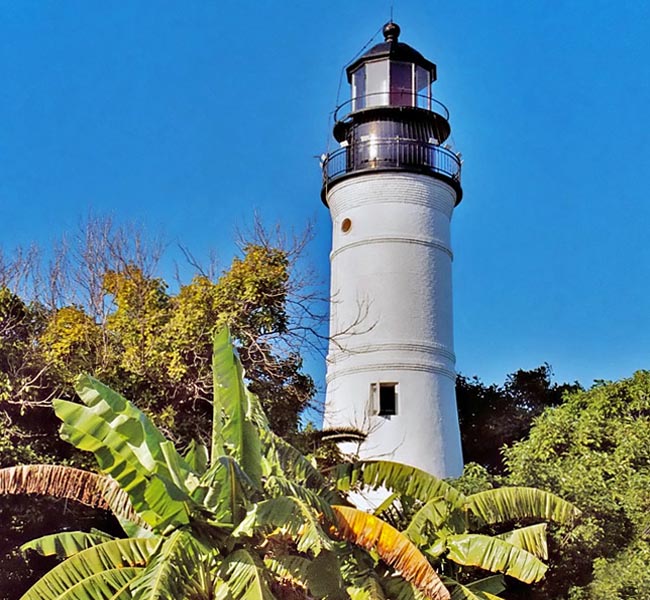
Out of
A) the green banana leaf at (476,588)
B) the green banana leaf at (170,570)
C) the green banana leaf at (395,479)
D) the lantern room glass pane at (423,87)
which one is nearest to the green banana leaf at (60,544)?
the green banana leaf at (170,570)

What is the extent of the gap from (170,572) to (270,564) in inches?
64.1

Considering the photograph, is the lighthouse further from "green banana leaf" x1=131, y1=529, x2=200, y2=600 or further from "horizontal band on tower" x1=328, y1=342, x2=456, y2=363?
"green banana leaf" x1=131, y1=529, x2=200, y2=600

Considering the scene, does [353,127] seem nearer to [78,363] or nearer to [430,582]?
[78,363]

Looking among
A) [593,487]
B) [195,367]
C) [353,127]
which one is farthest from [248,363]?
[353,127]

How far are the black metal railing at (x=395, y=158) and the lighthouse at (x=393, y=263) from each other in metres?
0.03

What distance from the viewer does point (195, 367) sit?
583 inches

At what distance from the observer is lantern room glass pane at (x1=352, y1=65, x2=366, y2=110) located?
2261 cm

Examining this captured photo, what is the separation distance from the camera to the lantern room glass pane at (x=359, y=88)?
74.2 feet

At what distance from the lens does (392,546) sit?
31.6ft

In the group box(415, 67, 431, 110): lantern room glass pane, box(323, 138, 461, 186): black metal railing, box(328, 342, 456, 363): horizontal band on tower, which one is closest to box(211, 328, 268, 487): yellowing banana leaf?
box(328, 342, 456, 363): horizontal band on tower

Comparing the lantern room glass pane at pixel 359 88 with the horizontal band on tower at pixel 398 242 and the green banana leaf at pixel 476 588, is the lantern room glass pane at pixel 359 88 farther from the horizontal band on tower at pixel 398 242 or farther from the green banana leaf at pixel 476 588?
the green banana leaf at pixel 476 588

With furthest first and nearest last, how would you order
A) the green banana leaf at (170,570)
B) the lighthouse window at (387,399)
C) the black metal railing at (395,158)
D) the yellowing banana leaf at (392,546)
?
the black metal railing at (395,158), the lighthouse window at (387,399), the yellowing banana leaf at (392,546), the green banana leaf at (170,570)

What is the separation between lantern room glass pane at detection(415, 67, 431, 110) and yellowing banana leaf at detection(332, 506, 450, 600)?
14080 mm

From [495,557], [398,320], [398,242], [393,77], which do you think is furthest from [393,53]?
[495,557]
